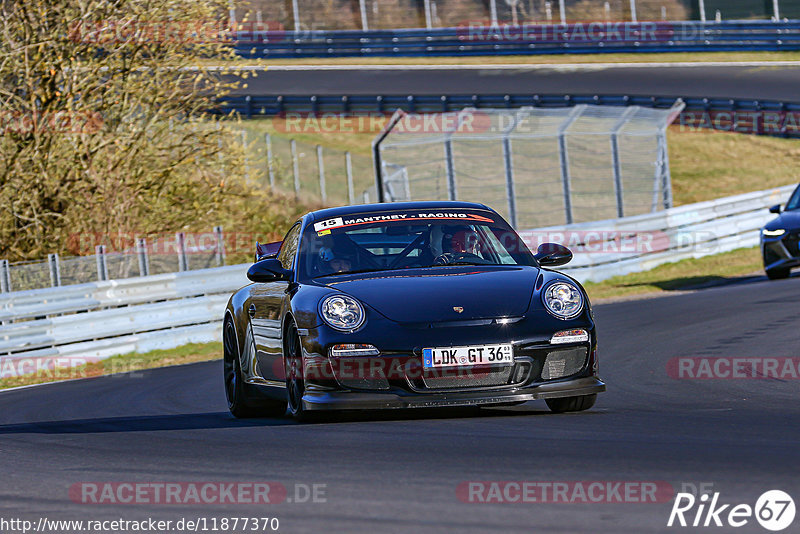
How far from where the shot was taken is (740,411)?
296 inches

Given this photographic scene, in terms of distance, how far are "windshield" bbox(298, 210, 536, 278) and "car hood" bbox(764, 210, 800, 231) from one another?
10032mm

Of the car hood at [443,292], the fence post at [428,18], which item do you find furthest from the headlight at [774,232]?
the fence post at [428,18]

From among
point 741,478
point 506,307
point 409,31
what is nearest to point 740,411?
point 506,307

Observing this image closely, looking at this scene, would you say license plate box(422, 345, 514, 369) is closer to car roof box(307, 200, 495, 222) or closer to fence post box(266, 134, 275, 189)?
car roof box(307, 200, 495, 222)

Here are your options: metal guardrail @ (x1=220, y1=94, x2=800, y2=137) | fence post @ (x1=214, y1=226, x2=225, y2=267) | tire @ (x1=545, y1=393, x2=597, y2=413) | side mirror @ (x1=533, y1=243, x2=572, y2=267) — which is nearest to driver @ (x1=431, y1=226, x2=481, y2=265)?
side mirror @ (x1=533, y1=243, x2=572, y2=267)

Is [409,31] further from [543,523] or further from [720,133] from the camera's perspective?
[543,523]

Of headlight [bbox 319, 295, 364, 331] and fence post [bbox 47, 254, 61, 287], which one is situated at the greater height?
headlight [bbox 319, 295, 364, 331]

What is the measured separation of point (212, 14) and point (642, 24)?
2490cm

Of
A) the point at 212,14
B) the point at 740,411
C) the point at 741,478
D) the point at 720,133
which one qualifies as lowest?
the point at 720,133

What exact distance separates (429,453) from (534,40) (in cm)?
3930

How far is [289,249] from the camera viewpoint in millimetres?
9039

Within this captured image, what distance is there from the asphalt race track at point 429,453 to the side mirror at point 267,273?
35.5 inches

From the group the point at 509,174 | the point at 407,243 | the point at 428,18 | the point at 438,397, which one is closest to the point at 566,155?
the point at 509,174

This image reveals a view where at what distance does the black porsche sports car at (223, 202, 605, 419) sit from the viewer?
718 cm
